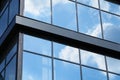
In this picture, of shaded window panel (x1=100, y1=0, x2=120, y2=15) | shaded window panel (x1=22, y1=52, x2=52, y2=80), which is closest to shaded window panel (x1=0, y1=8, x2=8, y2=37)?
shaded window panel (x1=22, y1=52, x2=52, y2=80)

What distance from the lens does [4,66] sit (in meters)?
23.2

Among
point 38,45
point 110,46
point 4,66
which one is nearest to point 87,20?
point 110,46

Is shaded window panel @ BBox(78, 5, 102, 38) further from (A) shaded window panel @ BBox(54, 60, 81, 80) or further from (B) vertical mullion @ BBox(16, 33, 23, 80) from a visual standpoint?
(B) vertical mullion @ BBox(16, 33, 23, 80)

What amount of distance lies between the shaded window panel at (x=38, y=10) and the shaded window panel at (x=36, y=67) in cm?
265

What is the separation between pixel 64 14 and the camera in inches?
971

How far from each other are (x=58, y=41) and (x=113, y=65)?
378 cm

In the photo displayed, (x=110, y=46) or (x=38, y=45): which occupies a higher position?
(x=110, y=46)

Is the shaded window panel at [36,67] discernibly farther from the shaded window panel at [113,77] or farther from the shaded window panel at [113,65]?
the shaded window panel at [113,65]

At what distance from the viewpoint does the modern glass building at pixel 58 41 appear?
2189 centimetres

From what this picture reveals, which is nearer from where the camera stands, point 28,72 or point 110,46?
point 28,72

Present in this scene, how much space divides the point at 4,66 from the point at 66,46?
144 inches

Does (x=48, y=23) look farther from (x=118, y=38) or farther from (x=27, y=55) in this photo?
(x=118, y=38)

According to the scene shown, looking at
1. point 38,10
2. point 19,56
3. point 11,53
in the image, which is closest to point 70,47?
point 38,10

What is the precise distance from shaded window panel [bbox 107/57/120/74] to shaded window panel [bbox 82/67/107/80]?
2.62ft
